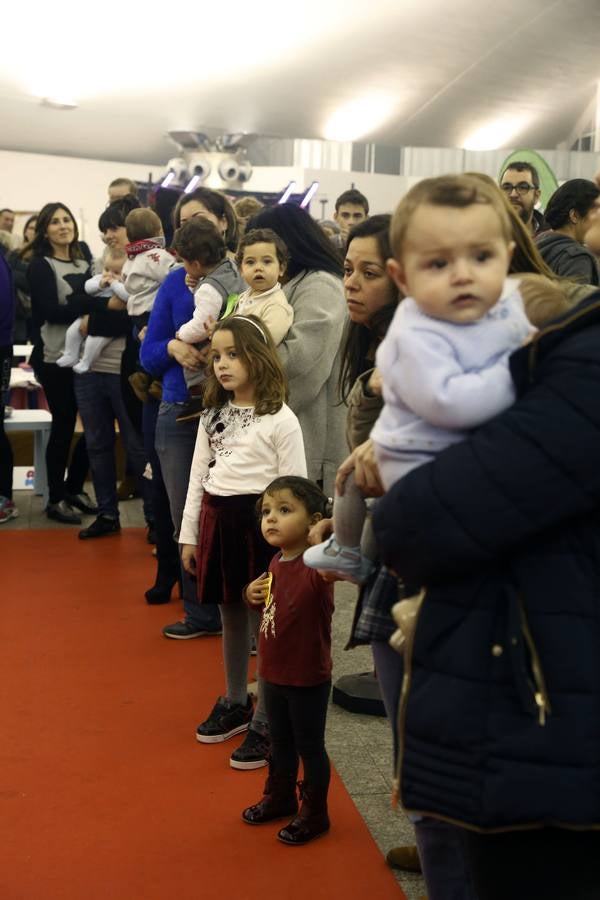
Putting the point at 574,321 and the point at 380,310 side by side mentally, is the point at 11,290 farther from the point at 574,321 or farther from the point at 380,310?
the point at 574,321

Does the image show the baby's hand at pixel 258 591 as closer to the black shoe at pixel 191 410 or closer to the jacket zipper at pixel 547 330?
the black shoe at pixel 191 410

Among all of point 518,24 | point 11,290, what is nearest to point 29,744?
point 11,290

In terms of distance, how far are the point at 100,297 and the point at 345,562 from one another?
468 centimetres

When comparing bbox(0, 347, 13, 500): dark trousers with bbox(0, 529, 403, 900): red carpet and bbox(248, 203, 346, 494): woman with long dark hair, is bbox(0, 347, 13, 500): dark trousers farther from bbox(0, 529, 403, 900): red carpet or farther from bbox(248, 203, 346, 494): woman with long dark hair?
bbox(248, 203, 346, 494): woman with long dark hair

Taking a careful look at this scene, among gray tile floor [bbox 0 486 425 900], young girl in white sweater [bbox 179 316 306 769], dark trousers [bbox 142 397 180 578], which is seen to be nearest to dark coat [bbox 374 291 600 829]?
gray tile floor [bbox 0 486 425 900]

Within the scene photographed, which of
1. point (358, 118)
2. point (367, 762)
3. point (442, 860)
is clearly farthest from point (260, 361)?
point (358, 118)

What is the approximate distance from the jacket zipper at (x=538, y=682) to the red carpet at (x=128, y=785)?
1543mm

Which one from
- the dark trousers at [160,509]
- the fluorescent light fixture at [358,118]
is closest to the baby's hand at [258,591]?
the dark trousers at [160,509]

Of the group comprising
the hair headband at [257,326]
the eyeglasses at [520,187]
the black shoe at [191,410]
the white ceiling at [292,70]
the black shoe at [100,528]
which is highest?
the white ceiling at [292,70]

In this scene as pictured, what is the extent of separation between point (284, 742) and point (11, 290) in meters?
4.67

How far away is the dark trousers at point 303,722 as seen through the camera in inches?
113

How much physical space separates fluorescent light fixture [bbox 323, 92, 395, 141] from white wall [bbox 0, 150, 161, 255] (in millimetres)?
3967

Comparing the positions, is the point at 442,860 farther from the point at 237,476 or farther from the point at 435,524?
the point at 237,476

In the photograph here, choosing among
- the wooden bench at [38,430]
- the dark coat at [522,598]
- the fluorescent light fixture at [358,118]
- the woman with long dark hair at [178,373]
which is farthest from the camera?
the fluorescent light fixture at [358,118]
